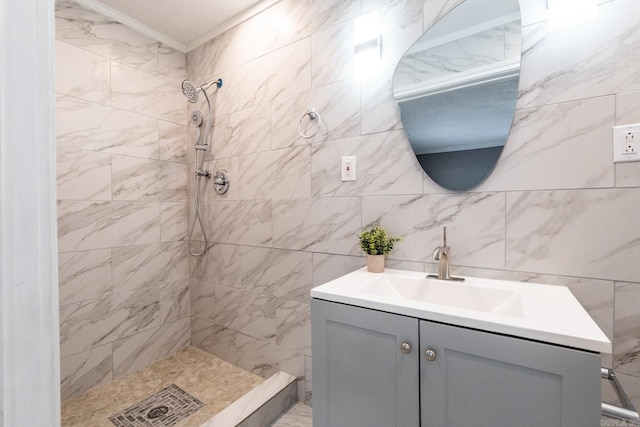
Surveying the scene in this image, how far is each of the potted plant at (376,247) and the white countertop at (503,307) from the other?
0.16 ft

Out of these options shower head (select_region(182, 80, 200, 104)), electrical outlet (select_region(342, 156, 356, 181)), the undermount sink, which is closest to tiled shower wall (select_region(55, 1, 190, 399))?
shower head (select_region(182, 80, 200, 104))

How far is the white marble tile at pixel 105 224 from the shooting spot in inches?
71.2

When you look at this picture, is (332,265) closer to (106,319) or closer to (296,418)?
(296,418)

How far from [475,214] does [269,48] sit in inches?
61.9

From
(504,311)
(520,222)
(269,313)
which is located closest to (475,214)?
(520,222)

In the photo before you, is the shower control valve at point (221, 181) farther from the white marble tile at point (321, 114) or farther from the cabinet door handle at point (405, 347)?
the cabinet door handle at point (405, 347)

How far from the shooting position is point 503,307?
1097mm

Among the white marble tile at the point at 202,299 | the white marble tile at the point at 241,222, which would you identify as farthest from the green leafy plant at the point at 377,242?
the white marble tile at the point at 202,299

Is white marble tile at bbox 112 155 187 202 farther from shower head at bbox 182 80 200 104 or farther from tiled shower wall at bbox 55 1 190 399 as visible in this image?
shower head at bbox 182 80 200 104

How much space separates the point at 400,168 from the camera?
1484 millimetres

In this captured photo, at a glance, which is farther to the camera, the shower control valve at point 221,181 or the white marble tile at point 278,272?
the shower control valve at point 221,181

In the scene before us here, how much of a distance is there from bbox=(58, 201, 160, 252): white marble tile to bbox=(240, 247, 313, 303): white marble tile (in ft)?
2.38

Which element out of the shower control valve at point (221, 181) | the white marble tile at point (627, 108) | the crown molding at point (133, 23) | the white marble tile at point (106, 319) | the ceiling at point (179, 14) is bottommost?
the white marble tile at point (106, 319)

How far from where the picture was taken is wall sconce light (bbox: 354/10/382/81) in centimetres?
153
